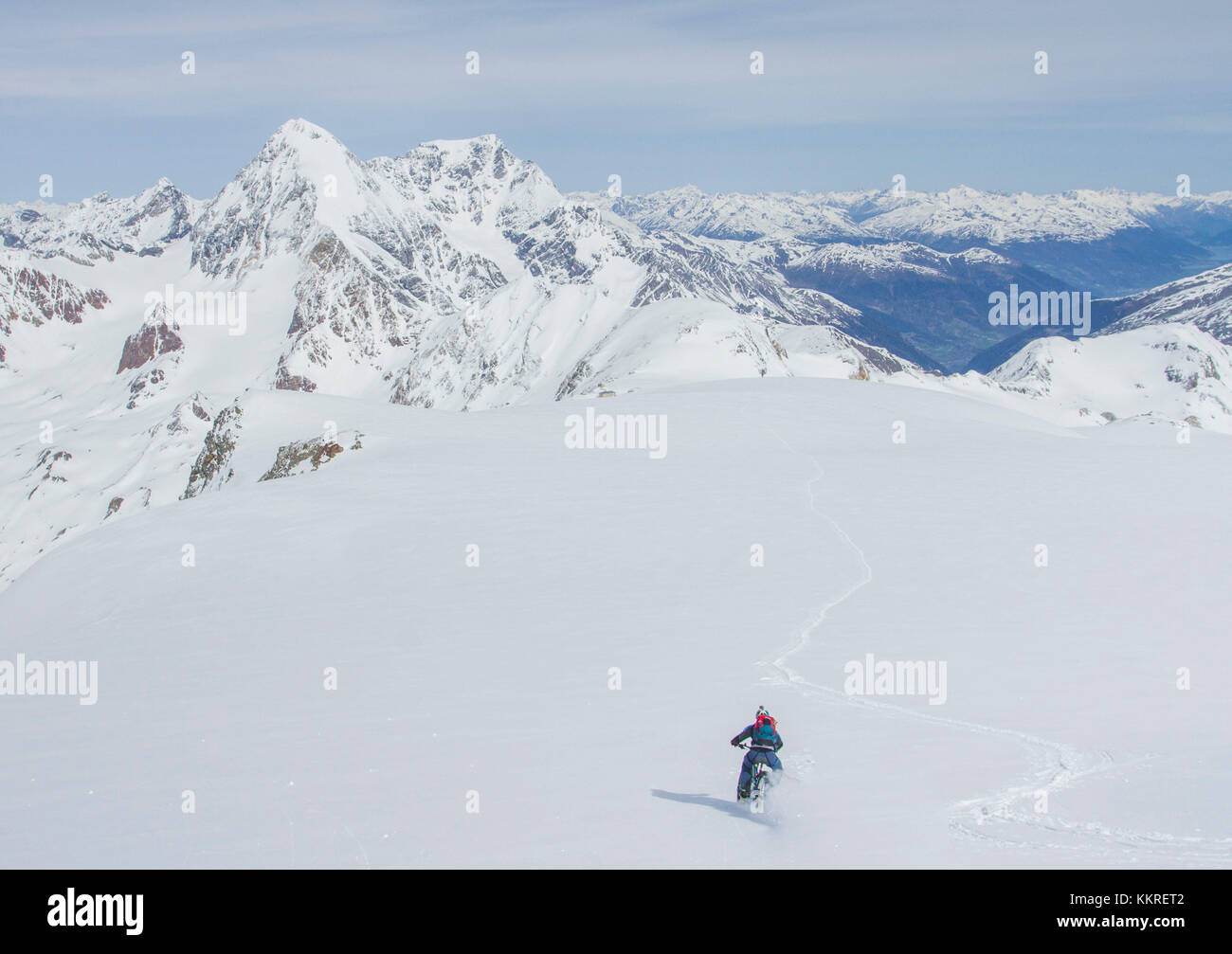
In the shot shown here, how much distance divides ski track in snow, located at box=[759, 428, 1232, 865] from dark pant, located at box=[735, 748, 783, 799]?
2.07 metres

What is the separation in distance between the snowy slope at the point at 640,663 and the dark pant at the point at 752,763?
43 centimetres

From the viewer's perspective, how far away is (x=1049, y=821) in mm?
10336

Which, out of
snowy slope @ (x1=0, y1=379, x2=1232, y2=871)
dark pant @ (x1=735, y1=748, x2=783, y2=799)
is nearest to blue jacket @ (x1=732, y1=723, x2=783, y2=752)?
dark pant @ (x1=735, y1=748, x2=783, y2=799)

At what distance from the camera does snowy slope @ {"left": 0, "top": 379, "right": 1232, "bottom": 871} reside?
420 inches

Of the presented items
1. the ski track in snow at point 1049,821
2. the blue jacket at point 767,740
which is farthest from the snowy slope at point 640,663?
the blue jacket at point 767,740

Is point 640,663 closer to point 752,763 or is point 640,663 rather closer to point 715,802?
point 715,802

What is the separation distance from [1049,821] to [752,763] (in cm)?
332

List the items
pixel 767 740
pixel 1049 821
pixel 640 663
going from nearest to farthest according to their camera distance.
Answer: pixel 1049 821 → pixel 767 740 → pixel 640 663

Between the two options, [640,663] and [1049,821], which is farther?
[640,663]

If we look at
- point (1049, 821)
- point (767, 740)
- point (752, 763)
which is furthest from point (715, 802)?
point (1049, 821)

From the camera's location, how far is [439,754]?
1312 centimetres

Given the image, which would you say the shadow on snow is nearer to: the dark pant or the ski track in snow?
the dark pant

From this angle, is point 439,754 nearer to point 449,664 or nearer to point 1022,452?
point 449,664
